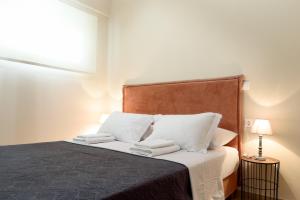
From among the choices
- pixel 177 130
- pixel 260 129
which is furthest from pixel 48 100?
pixel 260 129

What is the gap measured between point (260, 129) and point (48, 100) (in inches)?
102

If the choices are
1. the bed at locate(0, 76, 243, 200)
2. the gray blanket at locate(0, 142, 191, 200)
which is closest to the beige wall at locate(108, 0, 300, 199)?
the bed at locate(0, 76, 243, 200)

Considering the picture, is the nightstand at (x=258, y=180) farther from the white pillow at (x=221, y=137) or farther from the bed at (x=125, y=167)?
the white pillow at (x=221, y=137)

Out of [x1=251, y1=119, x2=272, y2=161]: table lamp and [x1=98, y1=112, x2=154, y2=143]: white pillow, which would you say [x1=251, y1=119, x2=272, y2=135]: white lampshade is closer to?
[x1=251, y1=119, x2=272, y2=161]: table lamp

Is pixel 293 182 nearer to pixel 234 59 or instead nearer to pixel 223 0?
pixel 234 59

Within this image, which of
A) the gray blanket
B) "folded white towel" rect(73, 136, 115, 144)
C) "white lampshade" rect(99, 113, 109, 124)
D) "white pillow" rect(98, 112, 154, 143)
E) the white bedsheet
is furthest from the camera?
"white lampshade" rect(99, 113, 109, 124)

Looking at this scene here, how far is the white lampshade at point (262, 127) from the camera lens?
243 cm

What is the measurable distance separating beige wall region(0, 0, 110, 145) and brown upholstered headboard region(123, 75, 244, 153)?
0.60 metres

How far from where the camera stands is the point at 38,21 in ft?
10.4

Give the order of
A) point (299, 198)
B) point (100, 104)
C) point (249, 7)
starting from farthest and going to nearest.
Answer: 1. point (100, 104)
2. point (249, 7)
3. point (299, 198)

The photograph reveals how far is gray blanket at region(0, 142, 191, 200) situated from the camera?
4.03 ft

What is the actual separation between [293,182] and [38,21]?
340cm

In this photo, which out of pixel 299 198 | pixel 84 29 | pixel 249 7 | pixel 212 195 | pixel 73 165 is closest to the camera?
pixel 73 165

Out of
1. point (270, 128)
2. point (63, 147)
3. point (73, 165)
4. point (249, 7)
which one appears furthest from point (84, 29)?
point (270, 128)
